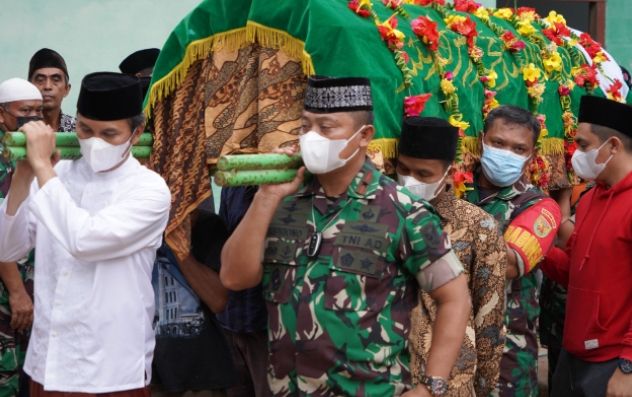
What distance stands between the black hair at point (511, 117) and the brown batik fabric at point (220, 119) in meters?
1.16

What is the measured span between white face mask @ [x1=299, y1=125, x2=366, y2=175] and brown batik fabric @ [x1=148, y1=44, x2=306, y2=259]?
670mm

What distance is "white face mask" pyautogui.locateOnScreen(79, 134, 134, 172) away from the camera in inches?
147

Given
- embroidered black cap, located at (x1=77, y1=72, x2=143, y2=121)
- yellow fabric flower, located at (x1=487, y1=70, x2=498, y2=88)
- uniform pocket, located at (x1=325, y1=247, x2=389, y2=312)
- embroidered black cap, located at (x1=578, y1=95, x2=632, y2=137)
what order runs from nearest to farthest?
1. uniform pocket, located at (x1=325, y1=247, x2=389, y2=312)
2. embroidered black cap, located at (x1=77, y1=72, x2=143, y2=121)
3. embroidered black cap, located at (x1=578, y1=95, x2=632, y2=137)
4. yellow fabric flower, located at (x1=487, y1=70, x2=498, y2=88)

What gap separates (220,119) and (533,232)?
1469mm

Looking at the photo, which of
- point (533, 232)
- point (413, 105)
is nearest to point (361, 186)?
point (413, 105)

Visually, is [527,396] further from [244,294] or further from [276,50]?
[276,50]

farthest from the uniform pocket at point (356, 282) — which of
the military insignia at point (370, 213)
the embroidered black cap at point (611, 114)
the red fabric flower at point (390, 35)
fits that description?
the embroidered black cap at point (611, 114)

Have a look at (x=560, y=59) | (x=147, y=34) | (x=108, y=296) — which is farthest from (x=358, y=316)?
(x=147, y=34)

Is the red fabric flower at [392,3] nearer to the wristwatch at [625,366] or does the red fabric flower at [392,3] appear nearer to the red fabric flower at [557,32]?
the red fabric flower at [557,32]

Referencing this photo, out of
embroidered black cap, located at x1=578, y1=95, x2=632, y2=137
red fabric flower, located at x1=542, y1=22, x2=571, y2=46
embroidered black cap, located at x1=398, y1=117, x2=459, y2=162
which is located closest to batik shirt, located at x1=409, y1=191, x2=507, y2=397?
embroidered black cap, located at x1=398, y1=117, x2=459, y2=162

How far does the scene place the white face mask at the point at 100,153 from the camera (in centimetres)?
372

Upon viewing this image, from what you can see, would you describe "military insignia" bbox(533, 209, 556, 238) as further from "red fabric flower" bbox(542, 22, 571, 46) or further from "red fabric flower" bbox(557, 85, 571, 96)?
"red fabric flower" bbox(542, 22, 571, 46)

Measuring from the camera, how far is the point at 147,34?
750cm

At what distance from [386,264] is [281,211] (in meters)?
0.41
